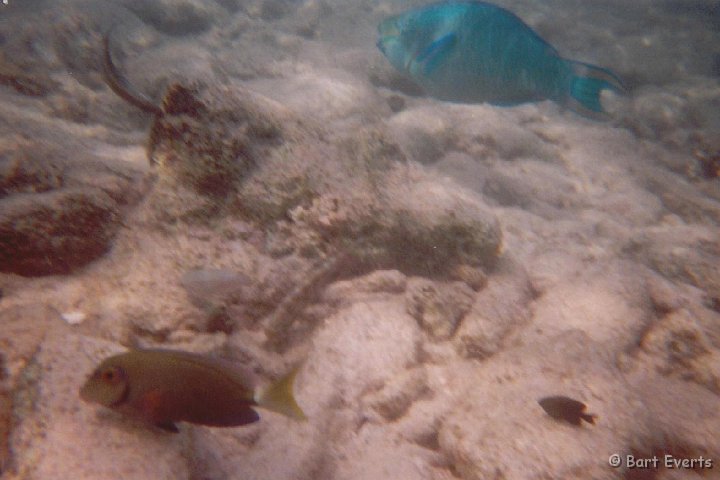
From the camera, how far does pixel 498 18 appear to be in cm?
346

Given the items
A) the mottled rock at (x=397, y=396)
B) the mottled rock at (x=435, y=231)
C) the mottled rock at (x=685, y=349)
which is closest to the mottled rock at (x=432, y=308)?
the mottled rock at (x=435, y=231)

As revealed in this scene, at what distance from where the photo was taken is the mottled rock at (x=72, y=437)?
1270 mm

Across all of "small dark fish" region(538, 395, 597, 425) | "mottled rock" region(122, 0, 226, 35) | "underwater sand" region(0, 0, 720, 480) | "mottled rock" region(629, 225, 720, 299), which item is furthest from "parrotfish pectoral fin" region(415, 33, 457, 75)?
"mottled rock" region(122, 0, 226, 35)

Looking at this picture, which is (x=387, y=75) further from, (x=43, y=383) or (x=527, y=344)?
(x=43, y=383)

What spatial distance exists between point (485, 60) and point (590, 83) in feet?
3.05

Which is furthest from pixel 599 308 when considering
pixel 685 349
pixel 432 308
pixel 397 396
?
pixel 397 396

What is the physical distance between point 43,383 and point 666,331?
3.65m

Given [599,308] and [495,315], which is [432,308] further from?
[599,308]

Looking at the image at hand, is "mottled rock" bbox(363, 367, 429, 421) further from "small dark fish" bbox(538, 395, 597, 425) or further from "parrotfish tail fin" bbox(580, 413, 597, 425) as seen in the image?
"parrotfish tail fin" bbox(580, 413, 597, 425)

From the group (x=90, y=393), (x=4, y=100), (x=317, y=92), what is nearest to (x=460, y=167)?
(x=317, y=92)

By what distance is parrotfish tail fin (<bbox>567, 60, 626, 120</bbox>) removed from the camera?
330 centimetres

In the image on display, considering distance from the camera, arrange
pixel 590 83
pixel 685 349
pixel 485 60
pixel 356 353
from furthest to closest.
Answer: pixel 485 60 < pixel 590 83 < pixel 685 349 < pixel 356 353

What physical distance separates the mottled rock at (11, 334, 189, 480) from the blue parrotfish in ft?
12.0

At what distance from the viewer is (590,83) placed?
333cm
